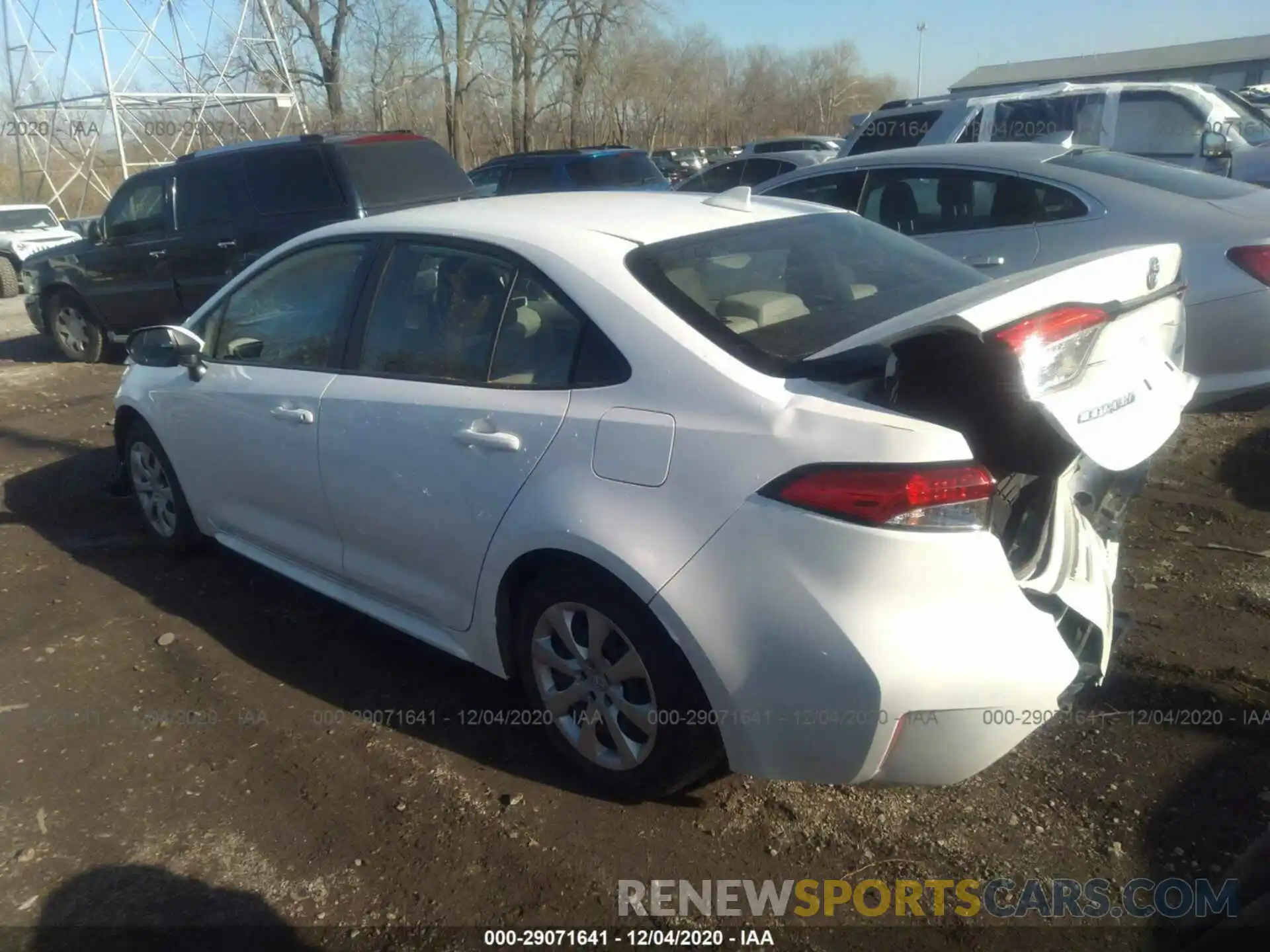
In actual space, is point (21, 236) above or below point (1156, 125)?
below

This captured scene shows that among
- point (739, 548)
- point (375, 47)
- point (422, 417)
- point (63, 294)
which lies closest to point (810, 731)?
point (739, 548)

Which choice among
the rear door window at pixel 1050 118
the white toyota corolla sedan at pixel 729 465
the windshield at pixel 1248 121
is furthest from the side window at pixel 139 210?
the windshield at pixel 1248 121

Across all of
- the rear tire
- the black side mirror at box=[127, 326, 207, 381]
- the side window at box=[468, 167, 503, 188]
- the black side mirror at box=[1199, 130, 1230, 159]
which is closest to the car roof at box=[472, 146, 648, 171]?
the side window at box=[468, 167, 503, 188]

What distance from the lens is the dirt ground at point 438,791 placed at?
2711 millimetres

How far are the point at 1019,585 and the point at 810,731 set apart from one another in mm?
645

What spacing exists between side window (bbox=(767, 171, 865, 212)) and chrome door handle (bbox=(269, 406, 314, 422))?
149 inches

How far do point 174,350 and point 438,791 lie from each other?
2.36m

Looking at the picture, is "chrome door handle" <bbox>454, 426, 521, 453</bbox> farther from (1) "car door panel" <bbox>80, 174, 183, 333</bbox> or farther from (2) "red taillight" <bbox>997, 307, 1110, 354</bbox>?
Result: (1) "car door panel" <bbox>80, 174, 183, 333</bbox>

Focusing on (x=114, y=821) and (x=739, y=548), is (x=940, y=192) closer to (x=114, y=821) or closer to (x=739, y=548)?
(x=739, y=548)

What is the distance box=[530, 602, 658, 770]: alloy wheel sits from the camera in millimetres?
2838

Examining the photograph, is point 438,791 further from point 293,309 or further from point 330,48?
point 330,48

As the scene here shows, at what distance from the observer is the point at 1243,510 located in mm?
4719

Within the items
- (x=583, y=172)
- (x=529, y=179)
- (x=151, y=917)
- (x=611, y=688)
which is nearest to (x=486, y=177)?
(x=529, y=179)

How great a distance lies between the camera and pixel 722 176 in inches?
638
